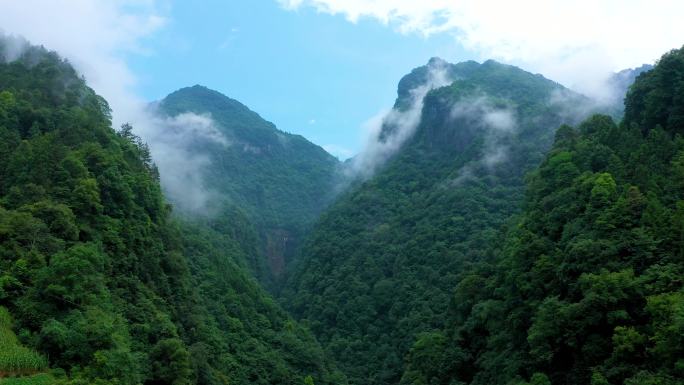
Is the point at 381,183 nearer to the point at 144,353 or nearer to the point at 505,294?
the point at 505,294

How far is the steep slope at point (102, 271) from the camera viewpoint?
32.8m

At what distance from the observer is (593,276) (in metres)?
33.2

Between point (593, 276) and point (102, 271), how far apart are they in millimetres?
30151

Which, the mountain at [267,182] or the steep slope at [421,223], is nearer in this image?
the steep slope at [421,223]

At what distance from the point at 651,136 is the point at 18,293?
4224 centimetres

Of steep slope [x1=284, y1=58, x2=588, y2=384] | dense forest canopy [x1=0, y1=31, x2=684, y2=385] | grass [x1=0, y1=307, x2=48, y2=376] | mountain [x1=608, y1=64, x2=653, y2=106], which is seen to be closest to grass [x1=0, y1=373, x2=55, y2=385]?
dense forest canopy [x1=0, y1=31, x2=684, y2=385]

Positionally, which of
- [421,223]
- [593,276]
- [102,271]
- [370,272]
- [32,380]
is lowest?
[32,380]

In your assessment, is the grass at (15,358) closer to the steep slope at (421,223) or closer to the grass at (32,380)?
the grass at (32,380)

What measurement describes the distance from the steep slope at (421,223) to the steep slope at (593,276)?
1933 centimetres

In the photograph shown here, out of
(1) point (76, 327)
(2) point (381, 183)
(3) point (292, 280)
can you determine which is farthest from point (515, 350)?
(2) point (381, 183)

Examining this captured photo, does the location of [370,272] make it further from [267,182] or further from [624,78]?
[624,78]

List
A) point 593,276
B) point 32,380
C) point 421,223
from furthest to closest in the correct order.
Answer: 1. point 421,223
2. point 593,276
3. point 32,380

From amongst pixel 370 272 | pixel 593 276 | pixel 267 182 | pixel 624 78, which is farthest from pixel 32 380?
pixel 624 78

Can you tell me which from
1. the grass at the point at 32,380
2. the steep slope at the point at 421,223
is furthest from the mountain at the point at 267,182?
the grass at the point at 32,380
